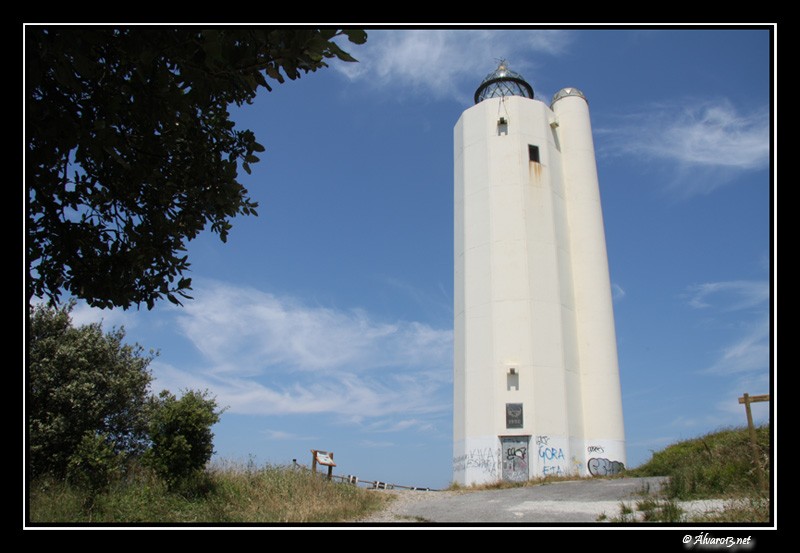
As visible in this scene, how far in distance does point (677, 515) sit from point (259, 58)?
31.1 ft

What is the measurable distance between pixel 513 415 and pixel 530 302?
20.0 ft

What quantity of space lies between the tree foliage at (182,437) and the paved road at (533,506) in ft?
16.2

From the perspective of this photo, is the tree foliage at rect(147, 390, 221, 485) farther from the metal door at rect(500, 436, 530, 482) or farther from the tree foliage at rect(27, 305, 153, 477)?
the metal door at rect(500, 436, 530, 482)

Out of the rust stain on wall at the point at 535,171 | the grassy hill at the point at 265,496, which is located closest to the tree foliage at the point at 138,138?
the grassy hill at the point at 265,496

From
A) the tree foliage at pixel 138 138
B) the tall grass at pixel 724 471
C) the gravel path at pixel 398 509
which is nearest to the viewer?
the tree foliage at pixel 138 138

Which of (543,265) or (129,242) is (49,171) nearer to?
(129,242)

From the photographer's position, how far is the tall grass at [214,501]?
1170cm

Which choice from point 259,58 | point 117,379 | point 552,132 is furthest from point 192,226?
point 552,132

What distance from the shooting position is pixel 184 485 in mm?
13961

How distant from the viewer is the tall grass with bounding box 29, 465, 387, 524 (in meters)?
11.7

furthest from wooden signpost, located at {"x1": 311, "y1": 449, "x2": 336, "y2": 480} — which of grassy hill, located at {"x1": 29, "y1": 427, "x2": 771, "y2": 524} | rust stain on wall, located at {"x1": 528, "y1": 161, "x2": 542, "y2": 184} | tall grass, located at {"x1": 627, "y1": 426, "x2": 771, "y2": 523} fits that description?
rust stain on wall, located at {"x1": 528, "y1": 161, "x2": 542, "y2": 184}

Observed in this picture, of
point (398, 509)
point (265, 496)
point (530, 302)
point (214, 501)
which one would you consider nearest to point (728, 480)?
point (398, 509)

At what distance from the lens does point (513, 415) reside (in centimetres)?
2939

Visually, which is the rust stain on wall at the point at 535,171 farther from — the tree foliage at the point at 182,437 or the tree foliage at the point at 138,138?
the tree foliage at the point at 138,138
